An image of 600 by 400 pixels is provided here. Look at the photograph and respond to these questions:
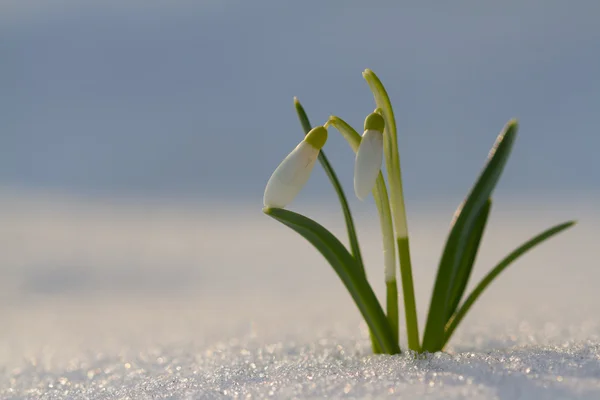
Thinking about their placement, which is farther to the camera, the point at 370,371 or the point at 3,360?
the point at 3,360

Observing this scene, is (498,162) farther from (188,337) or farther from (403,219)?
(188,337)

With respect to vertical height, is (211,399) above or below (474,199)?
below

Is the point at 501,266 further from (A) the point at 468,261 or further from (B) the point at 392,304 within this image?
(B) the point at 392,304

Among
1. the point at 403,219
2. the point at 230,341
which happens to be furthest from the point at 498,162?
the point at 230,341

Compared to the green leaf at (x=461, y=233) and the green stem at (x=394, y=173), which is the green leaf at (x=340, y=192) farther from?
the green leaf at (x=461, y=233)

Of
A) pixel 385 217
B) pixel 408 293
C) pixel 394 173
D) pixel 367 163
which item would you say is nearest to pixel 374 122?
pixel 367 163

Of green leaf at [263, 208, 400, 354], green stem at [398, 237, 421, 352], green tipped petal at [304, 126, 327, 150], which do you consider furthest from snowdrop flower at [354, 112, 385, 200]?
green stem at [398, 237, 421, 352]

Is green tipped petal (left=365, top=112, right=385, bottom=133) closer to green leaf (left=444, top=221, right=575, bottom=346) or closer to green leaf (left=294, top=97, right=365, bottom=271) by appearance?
green leaf (left=294, top=97, right=365, bottom=271)
